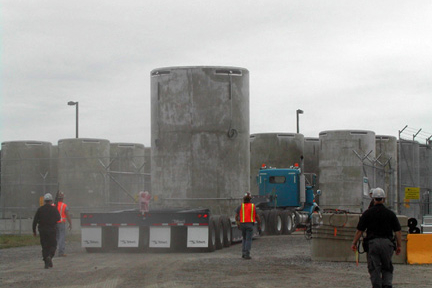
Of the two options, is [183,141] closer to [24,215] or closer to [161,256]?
[161,256]

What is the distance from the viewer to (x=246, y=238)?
20.6 meters

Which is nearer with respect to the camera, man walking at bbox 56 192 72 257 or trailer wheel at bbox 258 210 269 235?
man walking at bbox 56 192 72 257

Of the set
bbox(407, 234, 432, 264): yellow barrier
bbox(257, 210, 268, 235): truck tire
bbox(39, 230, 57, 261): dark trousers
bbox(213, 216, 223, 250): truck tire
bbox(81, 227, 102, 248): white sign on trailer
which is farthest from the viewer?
bbox(257, 210, 268, 235): truck tire

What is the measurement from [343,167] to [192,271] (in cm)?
2792

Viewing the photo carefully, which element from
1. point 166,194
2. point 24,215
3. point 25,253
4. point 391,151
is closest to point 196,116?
point 166,194

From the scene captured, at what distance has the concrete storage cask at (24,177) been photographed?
41.4 metres

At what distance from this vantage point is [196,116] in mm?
27109

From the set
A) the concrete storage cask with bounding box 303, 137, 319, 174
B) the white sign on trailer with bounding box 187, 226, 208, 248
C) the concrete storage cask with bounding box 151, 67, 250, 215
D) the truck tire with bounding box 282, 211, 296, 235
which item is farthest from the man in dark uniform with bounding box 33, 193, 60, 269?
the concrete storage cask with bounding box 303, 137, 319, 174

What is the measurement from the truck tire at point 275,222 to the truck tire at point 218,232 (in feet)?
24.5

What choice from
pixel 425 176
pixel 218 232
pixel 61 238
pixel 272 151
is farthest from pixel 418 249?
pixel 425 176

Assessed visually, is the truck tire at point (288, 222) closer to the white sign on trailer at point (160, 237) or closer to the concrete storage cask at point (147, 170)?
the concrete storage cask at point (147, 170)

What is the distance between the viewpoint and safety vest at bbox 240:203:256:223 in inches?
839

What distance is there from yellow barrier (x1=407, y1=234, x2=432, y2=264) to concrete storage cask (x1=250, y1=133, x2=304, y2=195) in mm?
25945

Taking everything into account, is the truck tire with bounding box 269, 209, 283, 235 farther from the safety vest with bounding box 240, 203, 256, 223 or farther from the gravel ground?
the safety vest with bounding box 240, 203, 256, 223
